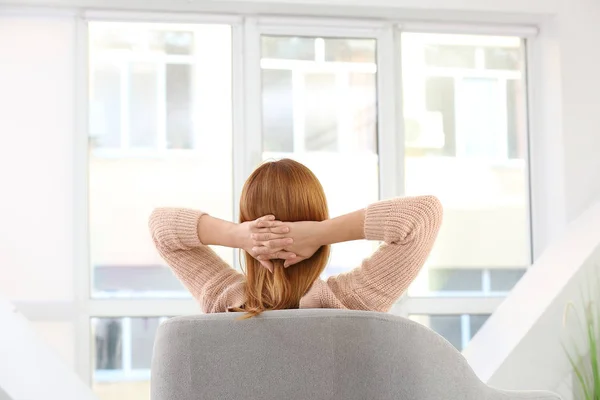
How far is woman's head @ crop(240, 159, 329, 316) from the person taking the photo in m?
1.64

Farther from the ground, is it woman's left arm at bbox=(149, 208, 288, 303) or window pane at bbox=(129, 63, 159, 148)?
window pane at bbox=(129, 63, 159, 148)

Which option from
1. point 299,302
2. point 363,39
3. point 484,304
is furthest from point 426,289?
point 299,302

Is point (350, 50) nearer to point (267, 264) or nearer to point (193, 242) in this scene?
point (193, 242)

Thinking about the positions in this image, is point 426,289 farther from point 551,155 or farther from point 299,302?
point 299,302

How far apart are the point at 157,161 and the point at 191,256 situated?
184cm

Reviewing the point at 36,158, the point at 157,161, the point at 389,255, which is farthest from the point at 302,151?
the point at 389,255

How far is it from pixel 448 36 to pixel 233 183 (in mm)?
1222

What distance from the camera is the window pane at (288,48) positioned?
3760 millimetres

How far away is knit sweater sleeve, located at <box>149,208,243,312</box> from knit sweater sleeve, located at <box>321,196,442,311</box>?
0.25 m

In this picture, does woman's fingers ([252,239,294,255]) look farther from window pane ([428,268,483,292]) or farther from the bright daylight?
window pane ([428,268,483,292])

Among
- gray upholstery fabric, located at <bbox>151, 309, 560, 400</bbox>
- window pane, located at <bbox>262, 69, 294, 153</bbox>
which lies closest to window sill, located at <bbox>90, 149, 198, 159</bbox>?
window pane, located at <bbox>262, 69, 294, 153</bbox>

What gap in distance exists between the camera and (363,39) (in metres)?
3.85

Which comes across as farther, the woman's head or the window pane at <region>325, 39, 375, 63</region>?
the window pane at <region>325, 39, 375, 63</region>

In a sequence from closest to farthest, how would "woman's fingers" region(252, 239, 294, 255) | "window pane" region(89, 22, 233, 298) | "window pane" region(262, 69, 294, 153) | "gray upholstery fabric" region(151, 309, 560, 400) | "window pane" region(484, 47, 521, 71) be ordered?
"gray upholstery fabric" region(151, 309, 560, 400), "woman's fingers" region(252, 239, 294, 255), "window pane" region(89, 22, 233, 298), "window pane" region(262, 69, 294, 153), "window pane" region(484, 47, 521, 71)
